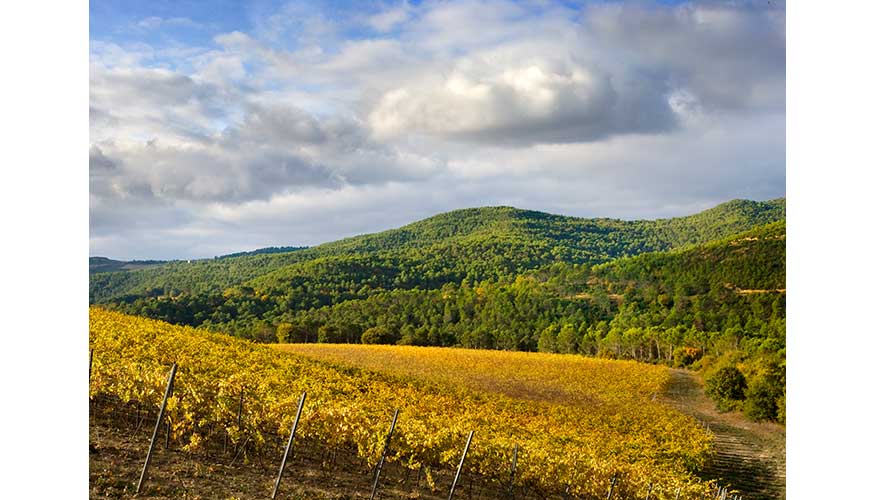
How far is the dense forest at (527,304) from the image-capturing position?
1309 inches

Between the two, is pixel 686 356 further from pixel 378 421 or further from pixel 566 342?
pixel 378 421

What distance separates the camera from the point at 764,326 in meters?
37.1

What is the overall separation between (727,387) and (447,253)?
6141cm

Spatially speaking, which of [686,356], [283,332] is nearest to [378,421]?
[283,332]

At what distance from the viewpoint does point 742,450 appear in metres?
17.5

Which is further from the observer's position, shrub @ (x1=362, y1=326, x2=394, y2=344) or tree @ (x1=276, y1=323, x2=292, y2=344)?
shrub @ (x1=362, y1=326, x2=394, y2=344)

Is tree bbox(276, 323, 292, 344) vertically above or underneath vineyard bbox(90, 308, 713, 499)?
underneath

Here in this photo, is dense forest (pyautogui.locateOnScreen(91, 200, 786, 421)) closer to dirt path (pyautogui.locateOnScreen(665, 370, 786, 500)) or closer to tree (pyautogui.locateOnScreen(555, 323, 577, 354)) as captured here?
tree (pyautogui.locateOnScreen(555, 323, 577, 354))

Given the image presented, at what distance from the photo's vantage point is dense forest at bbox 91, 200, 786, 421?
3325 cm

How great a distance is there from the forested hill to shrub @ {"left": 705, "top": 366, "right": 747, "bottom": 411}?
29.9m

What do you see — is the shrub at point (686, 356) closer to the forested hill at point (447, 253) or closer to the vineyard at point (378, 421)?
the vineyard at point (378, 421)

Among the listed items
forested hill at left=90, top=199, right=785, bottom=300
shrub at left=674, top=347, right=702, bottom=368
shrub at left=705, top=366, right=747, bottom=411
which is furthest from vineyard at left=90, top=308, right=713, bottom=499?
forested hill at left=90, top=199, right=785, bottom=300

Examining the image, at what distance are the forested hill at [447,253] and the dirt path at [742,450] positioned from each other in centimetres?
2921

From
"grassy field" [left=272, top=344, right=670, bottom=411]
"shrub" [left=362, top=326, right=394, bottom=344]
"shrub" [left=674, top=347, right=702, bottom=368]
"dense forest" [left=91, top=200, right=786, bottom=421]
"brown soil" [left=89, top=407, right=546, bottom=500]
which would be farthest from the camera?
Answer: "shrub" [left=362, top=326, right=394, bottom=344]
